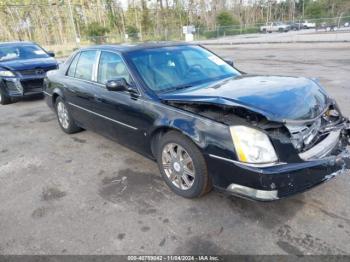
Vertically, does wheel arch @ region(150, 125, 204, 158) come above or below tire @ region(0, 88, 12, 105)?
above

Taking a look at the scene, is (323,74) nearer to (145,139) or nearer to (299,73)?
(299,73)

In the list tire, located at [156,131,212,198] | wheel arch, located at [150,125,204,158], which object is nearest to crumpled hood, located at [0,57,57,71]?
wheel arch, located at [150,125,204,158]

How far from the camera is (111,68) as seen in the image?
4023mm

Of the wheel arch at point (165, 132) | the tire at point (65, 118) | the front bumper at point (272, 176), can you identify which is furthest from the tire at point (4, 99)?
the front bumper at point (272, 176)

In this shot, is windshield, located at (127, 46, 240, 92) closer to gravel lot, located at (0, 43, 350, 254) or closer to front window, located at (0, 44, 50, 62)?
gravel lot, located at (0, 43, 350, 254)

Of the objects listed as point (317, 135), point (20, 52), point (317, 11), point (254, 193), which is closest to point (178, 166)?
point (254, 193)

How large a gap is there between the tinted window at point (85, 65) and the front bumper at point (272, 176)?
8.51 feet

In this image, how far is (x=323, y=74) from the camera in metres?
9.52

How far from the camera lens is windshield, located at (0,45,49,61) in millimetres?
8945

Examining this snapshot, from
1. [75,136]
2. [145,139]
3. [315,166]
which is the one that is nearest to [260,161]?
[315,166]

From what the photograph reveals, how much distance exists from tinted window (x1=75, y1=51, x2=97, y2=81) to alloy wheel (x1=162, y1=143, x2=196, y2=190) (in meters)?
1.94

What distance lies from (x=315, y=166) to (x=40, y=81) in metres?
7.75

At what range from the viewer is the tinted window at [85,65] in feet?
14.6

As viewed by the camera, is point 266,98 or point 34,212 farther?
point 34,212
